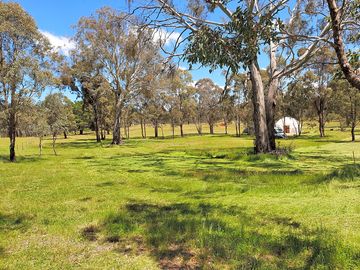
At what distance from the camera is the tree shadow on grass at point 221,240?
529cm

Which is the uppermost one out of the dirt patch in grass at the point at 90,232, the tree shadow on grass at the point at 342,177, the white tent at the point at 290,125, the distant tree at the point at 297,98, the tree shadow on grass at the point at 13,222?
the distant tree at the point at 297,98

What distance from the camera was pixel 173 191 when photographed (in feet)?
37.0

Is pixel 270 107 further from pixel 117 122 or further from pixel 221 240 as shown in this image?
pixel 117 122

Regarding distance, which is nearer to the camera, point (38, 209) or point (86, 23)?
point (38, 209)

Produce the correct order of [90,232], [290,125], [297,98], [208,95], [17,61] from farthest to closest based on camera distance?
[208,95], [290,125], [297,98], [17,61], [90,232]

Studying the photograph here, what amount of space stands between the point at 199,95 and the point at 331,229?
242 feet

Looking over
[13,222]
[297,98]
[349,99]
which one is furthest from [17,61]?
[297,98]

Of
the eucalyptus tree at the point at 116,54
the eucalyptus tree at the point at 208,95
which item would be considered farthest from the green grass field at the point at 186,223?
the eucalyptus tree at the point at 208,95

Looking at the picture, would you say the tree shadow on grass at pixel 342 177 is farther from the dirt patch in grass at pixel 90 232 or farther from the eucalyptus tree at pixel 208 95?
the eucalyptus tree at pixel 208 95

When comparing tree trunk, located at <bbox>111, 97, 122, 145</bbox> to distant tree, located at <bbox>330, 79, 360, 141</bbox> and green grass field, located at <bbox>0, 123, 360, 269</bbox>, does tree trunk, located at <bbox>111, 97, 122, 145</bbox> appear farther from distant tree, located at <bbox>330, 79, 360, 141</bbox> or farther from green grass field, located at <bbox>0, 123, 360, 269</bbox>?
green grass field, located at <bbox>0, 123, 360, 269</bbox>

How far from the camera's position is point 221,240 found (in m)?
6.20

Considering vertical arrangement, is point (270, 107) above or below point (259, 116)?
above

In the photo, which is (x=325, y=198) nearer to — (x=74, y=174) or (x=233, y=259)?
(x=233, y=259)

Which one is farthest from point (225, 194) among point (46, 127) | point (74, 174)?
point (46, 127)
